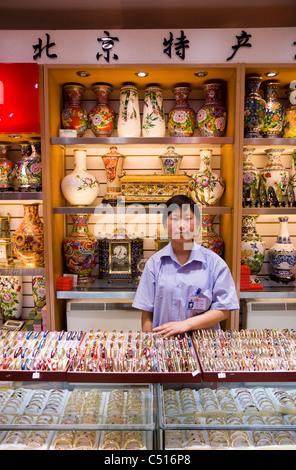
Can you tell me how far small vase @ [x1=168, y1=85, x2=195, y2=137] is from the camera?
2.70 metres

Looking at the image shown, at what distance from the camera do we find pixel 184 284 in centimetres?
189

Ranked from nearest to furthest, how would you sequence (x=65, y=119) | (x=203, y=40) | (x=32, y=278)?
(x=203, y=40), (x=65, y=119), (x=32, y=278)

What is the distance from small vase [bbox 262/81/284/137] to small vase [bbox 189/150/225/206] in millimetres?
475

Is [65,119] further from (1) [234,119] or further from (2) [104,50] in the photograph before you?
(1) [234,119]

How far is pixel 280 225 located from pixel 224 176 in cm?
58

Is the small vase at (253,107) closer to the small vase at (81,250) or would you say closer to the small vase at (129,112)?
the small vase at (129,112)

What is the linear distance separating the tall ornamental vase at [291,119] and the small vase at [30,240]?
6.51 ft

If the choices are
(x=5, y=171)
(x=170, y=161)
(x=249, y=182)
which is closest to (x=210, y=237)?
(x=249, y=182)

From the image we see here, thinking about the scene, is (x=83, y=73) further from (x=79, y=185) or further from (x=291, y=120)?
(x=291, y=120)

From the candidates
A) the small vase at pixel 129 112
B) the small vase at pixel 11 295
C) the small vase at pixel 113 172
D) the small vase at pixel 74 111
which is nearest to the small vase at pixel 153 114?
the small vase at pixel 129 112

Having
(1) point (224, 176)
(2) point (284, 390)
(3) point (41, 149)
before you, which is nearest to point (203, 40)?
(1) point (224, 176)

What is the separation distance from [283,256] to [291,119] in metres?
1.03

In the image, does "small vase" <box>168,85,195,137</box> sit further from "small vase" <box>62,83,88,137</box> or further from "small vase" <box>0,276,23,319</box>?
"small vase" <box>0,276,23,319</box>

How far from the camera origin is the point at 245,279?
262cm
